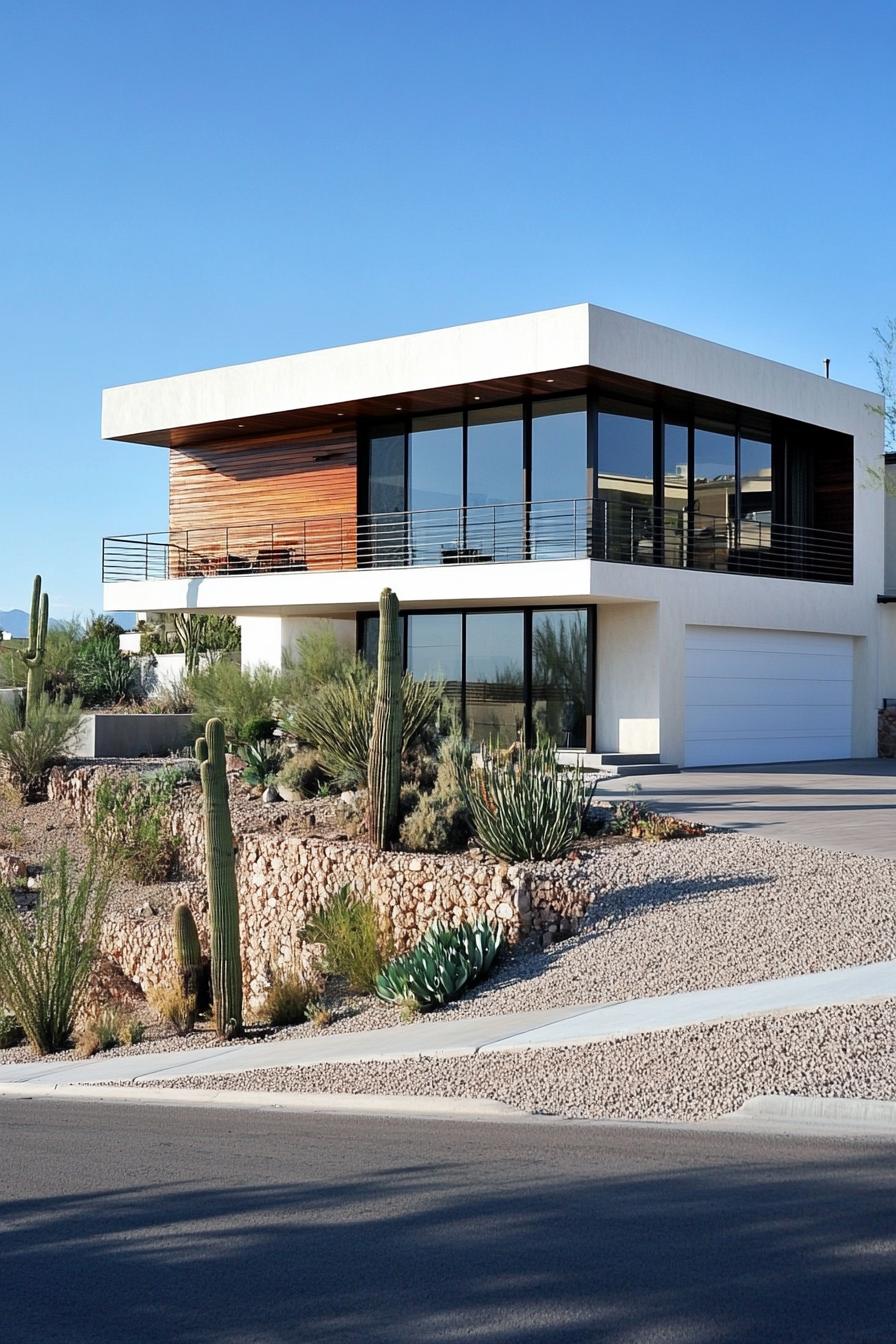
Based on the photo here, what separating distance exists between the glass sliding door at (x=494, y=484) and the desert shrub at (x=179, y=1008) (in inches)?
554

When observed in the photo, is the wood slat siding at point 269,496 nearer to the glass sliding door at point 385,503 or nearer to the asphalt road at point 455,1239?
the glass sliding door at point 385,503

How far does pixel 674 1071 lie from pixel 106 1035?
6758 mm

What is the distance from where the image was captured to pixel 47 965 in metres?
13.7

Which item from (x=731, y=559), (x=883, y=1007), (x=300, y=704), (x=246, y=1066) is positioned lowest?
(x=246, y=1066)

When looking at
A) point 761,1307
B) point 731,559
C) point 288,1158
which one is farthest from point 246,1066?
point 731,559

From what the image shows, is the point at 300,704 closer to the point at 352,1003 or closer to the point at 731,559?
the point at 352,1003

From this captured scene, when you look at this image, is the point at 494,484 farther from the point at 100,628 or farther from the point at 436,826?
the point at 100,628

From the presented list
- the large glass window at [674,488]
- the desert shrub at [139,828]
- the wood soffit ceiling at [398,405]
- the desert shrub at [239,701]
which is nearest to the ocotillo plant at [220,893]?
the desert shrub at [139,828]

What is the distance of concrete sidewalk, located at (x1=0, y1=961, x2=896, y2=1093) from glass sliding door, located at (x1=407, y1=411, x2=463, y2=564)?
1676cm

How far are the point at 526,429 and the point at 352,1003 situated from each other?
1589 cm

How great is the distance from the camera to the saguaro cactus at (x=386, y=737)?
15641 millimetres

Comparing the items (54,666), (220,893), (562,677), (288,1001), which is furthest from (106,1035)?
(54,666)

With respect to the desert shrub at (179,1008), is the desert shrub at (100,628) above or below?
above

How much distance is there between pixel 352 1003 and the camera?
13.0 m
